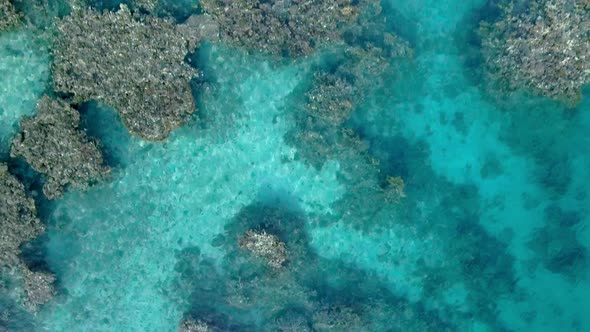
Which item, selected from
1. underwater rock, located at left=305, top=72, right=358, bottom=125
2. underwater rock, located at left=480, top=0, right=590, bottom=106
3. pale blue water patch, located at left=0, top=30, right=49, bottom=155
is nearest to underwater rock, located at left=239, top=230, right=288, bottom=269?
underwater rock, located at left=305, top=72, right=358, bottom=125

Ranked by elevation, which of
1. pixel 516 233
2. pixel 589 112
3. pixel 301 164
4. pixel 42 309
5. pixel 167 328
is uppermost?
pixel 589 112

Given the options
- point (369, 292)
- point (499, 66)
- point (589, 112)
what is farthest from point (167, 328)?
point (589, 112)

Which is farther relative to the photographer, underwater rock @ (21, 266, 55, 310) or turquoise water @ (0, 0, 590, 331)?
turquoise water @ (0, 0, 590, 331)

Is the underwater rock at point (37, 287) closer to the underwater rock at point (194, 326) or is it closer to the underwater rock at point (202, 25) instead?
the underwater rock at point (194, 326)

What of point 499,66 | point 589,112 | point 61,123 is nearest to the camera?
point 61,123

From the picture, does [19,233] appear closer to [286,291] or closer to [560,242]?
[286,291]

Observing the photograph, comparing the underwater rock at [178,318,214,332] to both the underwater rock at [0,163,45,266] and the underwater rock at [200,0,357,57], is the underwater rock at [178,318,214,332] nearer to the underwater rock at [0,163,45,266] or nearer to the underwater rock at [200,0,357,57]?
the underwater rock at [0,163,45,266]

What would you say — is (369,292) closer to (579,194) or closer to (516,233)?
(516,233)
